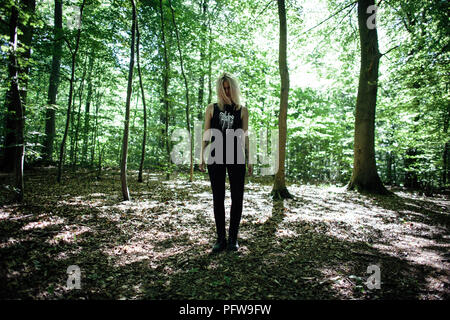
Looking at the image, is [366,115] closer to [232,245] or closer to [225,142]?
[225,142]

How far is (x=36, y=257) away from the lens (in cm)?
239

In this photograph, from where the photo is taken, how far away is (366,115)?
7496mm

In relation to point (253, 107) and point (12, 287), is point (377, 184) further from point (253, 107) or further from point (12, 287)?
point (12, 287)

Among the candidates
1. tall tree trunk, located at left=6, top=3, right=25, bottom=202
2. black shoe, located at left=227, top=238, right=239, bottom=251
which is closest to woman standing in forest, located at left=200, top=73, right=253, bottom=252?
black shoe, located at left=227, top=238, right=239, bottom=251

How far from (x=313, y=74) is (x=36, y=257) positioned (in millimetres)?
13335

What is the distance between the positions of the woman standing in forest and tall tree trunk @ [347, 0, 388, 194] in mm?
6452

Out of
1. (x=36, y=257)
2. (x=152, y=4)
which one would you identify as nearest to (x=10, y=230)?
(x=36, y=257)

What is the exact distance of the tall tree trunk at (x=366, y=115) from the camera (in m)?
7.29

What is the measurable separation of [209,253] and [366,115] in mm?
7563

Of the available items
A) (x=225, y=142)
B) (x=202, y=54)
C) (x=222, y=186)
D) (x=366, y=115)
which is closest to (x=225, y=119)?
(x=225, y=142)

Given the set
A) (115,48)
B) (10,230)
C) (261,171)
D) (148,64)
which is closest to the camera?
(10,230)

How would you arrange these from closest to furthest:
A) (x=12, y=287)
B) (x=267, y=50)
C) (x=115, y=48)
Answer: (x=12, y=287) → (x=115, y=48) → (x=267, y=50)

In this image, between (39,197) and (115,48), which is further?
(115,48)

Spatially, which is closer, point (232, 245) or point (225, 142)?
point (225, 142)
